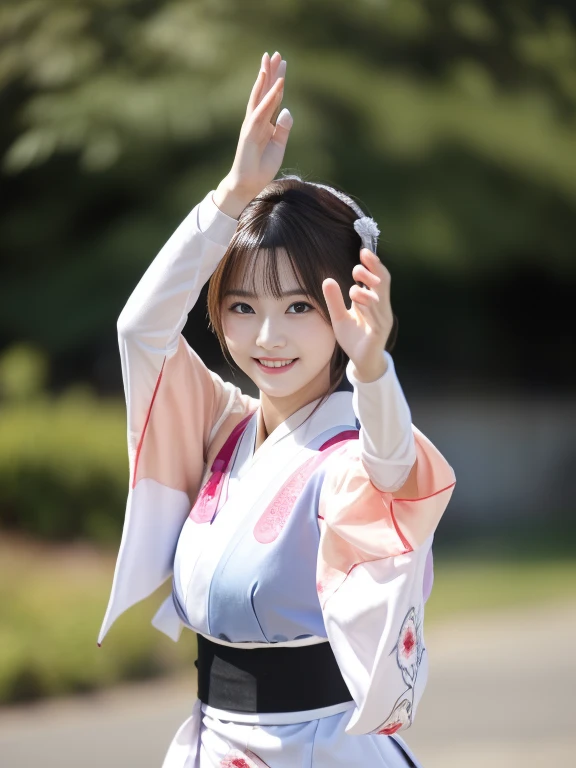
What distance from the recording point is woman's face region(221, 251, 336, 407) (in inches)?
74.1

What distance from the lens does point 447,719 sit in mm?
4312

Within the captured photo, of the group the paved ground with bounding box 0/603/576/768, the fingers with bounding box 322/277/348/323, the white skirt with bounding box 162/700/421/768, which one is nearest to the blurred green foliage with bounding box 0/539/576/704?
the paved ground with bounding box 0/603/576/768

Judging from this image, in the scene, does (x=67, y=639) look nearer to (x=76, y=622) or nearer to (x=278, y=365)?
(x=76, y=622)

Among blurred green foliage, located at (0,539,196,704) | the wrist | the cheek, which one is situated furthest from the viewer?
blurred green foliage, located at (0,539,196,704)

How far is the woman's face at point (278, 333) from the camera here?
1882 millimetres

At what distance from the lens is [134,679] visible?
15.6 ft

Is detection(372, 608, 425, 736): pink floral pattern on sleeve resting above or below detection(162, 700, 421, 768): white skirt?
above

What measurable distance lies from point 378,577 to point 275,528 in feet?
0.69

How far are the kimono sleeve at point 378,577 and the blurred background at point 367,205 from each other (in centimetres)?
418

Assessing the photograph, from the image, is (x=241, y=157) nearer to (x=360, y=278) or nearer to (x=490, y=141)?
(x=360, y=278)

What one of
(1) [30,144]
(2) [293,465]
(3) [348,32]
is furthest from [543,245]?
(2) [293,465]

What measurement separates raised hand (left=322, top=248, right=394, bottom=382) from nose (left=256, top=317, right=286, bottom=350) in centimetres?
27

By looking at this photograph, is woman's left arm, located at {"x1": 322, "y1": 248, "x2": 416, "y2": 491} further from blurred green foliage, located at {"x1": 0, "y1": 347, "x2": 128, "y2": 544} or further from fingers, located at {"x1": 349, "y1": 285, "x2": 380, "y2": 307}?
blurred green foliage, located at {"x1": 0, "y1": 347, "x2": 128, "y2": 544}

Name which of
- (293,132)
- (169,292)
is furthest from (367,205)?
(169,292)
